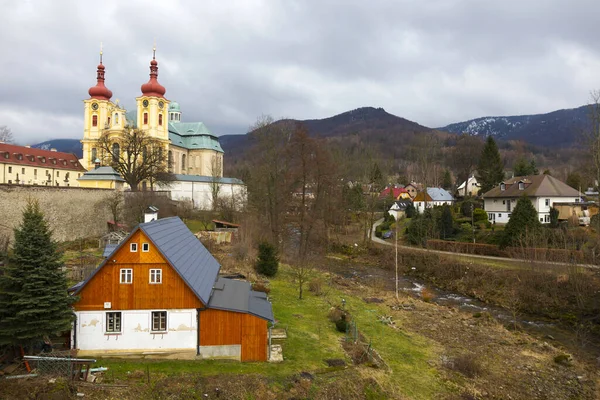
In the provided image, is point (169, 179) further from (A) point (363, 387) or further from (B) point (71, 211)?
(A) point (363, 387)

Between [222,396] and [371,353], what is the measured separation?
6.70 meters

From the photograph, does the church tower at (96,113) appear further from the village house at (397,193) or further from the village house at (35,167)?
the village house at (397,193)

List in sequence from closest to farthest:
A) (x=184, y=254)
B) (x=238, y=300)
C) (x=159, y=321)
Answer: (x=159, y=321)
(x=238, y=300)
(x=184, y=254)

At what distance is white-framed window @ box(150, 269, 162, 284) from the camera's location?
564 inches

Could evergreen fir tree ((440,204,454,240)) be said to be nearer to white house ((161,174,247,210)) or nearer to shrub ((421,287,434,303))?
shrub ((421,287,434,303))

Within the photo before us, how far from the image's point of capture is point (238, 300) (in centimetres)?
1564

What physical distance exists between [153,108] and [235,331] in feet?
189

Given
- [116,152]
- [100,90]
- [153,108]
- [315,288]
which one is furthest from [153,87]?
[315,288]

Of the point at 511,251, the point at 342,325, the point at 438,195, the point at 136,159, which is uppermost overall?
the point at 136,159

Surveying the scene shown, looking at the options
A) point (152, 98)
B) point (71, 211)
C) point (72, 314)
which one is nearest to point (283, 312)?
point (72, 314)

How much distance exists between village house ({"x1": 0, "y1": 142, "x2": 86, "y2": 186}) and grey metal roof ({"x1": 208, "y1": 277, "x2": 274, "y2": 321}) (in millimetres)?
46063

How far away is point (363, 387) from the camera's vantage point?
44.0 feet

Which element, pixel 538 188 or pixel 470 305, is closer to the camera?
pixel 470 305

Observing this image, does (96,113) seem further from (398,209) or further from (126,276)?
(126,276)
